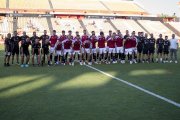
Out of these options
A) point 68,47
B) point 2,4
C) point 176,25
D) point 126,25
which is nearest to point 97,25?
point 126,25

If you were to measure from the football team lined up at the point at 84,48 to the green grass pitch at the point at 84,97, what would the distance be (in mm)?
3565

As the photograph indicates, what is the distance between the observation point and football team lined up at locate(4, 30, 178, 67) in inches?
674

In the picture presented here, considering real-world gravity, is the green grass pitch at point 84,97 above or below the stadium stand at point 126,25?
below

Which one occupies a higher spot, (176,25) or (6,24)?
(176,25)

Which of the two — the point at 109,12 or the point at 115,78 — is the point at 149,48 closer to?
the point at 115,78

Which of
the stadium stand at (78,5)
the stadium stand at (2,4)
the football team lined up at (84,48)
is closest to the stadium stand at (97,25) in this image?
the stadium stand at (78,5)

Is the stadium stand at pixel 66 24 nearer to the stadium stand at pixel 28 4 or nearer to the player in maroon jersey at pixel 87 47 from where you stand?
the stadium stand at pixel 28 4

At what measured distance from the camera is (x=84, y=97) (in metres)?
8.96

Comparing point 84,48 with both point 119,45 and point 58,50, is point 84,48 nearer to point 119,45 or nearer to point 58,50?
point 58,50

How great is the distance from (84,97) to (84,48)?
9.62 metres

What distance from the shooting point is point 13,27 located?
48.0 m

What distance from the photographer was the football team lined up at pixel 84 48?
17125 mm

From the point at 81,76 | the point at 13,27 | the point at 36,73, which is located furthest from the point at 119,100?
the point at 13,27

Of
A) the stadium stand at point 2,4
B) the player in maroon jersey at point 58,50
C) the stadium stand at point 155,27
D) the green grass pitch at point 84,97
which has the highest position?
the stadium stand at point 2,4
